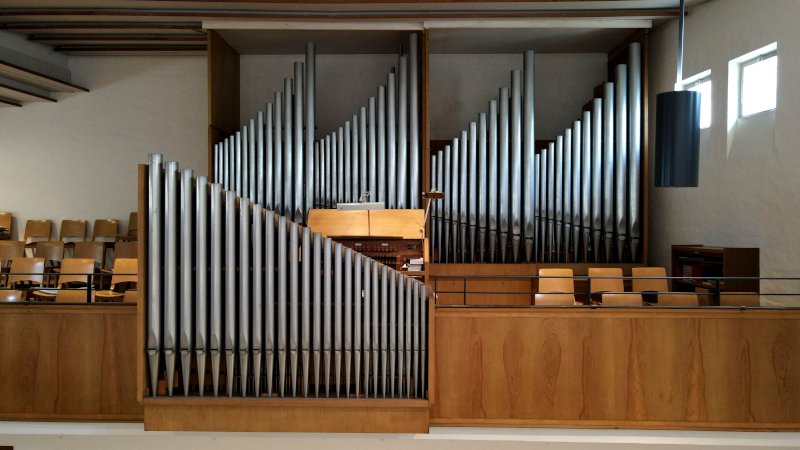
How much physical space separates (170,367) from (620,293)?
121 inches

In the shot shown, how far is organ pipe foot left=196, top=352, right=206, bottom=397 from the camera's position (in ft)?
13.3

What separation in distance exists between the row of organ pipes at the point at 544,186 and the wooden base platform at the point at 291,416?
3.48 metres

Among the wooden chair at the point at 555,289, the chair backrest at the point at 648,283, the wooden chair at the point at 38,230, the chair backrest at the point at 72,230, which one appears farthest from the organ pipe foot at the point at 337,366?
the wooden chair at the point at 38,230

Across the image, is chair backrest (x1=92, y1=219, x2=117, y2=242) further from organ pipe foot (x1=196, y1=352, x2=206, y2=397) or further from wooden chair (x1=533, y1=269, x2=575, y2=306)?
wooden chair (x1=533, y1=269, x2=575, y2=306)

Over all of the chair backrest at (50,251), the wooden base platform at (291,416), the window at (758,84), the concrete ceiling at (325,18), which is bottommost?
the wooden base platform at (291,416)

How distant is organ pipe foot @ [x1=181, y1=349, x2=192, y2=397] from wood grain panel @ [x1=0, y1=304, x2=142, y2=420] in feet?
1.52

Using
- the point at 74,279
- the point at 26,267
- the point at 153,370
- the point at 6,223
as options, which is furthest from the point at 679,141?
the point at 6,223

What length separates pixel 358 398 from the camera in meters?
4.12

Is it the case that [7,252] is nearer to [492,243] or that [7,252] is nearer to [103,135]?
[103,135]

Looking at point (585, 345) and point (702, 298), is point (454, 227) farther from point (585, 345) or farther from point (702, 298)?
point (585, 345)

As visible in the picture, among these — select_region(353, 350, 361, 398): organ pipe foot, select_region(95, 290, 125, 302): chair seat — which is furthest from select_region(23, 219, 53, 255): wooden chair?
select_region(353, 350, 361, 398): organ pipe foot

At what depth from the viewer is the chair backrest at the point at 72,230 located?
8.73m

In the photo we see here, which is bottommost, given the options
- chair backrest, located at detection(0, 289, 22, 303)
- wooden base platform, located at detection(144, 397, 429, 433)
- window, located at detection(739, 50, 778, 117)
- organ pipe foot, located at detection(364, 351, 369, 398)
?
wooden base platform, located at detection(144, 397, 429, 433)

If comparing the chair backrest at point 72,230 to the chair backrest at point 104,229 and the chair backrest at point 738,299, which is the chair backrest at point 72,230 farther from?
the chair backrest at point 738,299
